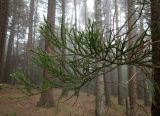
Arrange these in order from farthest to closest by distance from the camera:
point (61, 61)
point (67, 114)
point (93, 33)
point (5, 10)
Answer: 1. point (67, 114)
2. point (5, 10)
3. point (61, 61)
4. point (93, 33)

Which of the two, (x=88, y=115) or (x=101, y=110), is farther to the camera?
(x=88, y=115)

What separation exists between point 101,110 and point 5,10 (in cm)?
685

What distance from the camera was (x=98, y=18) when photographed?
Answer: 11.8 meters

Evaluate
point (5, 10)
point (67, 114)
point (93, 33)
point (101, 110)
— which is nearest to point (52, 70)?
point (93, 33)

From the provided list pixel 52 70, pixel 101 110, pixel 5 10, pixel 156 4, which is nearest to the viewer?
pixel 52 70

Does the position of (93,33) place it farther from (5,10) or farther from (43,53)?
(5,10)

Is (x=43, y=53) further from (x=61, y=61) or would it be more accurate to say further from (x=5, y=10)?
(x=5, y=10)

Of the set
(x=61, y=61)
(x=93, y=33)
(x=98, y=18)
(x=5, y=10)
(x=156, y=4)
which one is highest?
(x=98, y=18)

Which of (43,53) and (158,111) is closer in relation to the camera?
(43,53)

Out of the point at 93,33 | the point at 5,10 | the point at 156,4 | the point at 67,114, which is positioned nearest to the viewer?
the point at 93,33

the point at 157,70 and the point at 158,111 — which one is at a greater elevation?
the point at 157,70

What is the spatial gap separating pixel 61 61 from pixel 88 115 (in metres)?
9.64

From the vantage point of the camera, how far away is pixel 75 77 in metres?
3.31

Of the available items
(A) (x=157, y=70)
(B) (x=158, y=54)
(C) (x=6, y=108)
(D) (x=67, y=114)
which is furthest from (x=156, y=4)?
(C) (x=6, y=108)
